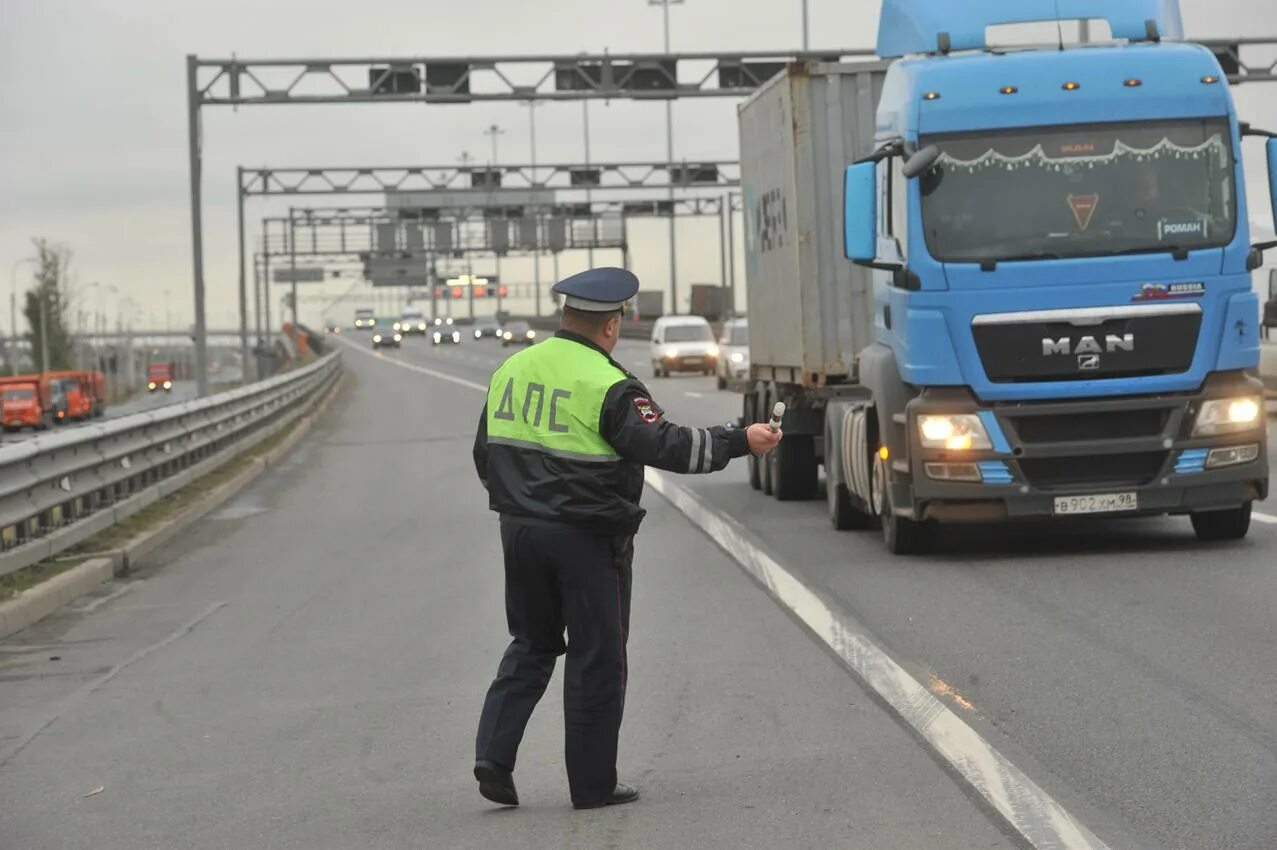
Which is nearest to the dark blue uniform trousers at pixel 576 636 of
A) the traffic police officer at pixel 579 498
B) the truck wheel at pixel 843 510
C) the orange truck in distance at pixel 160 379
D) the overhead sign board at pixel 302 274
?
the traffic police officer at pixel 579 498

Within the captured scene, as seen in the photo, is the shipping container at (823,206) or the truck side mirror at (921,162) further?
the shipping container at (823,206)

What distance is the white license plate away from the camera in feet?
43.3

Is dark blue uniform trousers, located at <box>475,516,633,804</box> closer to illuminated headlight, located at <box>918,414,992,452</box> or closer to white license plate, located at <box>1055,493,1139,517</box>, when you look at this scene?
illuminated headlight, located at <box>918,414,992,452</box>

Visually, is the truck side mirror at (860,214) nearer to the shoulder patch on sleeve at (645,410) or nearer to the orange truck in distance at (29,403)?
the shoulder patch on sleeve at (645,410)

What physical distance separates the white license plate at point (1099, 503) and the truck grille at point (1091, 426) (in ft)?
1.18

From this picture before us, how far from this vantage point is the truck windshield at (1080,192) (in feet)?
42.9

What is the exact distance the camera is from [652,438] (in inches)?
258

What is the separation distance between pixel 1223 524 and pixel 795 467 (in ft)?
18.2

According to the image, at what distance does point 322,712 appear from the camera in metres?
8.87

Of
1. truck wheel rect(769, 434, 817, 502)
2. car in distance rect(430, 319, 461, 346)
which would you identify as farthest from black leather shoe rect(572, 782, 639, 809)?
car in distance rect(430, 319, 461, 346)

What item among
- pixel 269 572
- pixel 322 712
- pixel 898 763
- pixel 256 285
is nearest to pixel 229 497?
pixel 269 572

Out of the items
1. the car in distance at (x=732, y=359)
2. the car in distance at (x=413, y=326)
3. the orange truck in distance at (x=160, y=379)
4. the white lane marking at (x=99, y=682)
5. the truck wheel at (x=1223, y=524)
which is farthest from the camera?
the car in distance at (x=413, y=326)

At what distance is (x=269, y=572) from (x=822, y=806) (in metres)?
8.85

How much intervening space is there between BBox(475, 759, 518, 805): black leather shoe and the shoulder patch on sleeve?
1.20 metres
